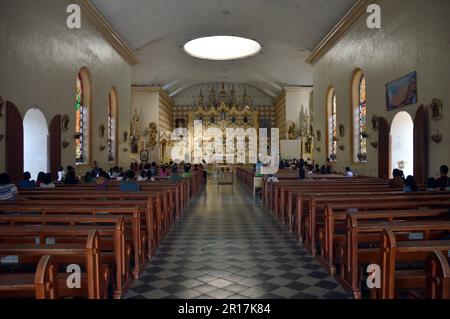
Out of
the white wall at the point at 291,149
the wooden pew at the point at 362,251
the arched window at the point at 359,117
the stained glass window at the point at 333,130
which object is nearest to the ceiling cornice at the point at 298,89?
the white wall at the point at 291,149

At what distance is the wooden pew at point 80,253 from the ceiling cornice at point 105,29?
9.46 m

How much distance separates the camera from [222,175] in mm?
23219

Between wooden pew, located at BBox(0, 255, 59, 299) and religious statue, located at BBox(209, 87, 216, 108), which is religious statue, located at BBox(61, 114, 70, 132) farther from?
religious statue, located at BBox(209, 87, 216, 108)

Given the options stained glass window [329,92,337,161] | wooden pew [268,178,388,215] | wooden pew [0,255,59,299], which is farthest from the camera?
stained glass window [329,92,337,161]

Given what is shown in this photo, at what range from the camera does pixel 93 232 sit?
2.78 metres

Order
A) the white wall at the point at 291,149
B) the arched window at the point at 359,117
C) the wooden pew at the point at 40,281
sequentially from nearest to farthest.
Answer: the wooden pew at the point at 40,281
the arched window at the point at 359,117
the white wall at the point at 291,149

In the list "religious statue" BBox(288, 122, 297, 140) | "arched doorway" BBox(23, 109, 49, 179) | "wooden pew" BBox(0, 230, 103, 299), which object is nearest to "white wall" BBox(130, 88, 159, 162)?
"religious statue" BBox(288, 122, 297, 140)

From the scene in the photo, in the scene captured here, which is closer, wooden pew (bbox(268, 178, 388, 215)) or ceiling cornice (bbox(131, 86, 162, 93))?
wooden pew (bbox(268, 178, 388, 215))

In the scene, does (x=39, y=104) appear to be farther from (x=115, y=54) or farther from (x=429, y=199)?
(x=429, y=199)

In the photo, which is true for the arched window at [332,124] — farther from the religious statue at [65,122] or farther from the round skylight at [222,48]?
the religious statue at [65,122]

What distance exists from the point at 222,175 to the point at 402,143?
1377cm

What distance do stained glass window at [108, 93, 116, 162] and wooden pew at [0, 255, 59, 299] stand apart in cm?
1348

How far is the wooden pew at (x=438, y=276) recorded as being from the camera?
2.04 metres

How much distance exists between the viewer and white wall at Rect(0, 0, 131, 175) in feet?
25.0
